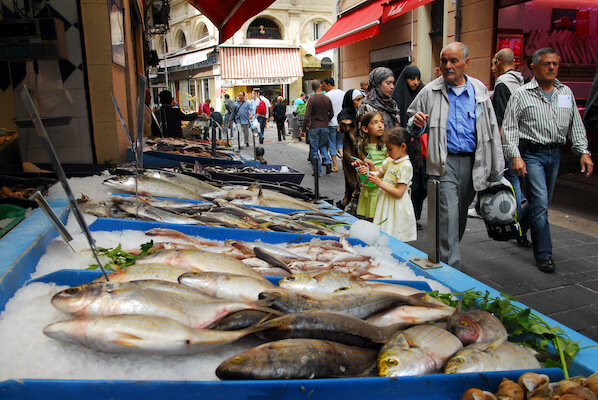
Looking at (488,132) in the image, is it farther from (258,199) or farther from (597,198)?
(597,198)

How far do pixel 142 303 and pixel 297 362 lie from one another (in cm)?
61

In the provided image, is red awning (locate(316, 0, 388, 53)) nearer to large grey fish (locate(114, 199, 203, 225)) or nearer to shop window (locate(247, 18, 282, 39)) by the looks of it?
large grey fish (locate(114, 199, 203, 225))

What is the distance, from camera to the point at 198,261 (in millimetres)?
2139

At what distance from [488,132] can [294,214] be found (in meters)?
2.00

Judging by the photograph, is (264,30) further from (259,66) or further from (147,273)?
(147,273)

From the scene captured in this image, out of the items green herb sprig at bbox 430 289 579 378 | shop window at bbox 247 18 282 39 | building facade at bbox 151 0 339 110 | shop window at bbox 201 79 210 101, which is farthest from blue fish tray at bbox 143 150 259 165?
shop window at bbox 201 79 210 101

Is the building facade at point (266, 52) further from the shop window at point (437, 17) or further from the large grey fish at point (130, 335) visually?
the large grey fish at point (130, 335)

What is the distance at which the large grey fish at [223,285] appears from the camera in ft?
6.07

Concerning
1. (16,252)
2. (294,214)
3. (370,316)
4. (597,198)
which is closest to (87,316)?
(16,252)

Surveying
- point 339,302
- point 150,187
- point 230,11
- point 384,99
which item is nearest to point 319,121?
point 230,11

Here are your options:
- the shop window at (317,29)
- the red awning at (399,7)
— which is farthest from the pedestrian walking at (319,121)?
the shop window at (317,29)

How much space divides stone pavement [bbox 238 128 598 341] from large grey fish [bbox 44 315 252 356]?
328cm

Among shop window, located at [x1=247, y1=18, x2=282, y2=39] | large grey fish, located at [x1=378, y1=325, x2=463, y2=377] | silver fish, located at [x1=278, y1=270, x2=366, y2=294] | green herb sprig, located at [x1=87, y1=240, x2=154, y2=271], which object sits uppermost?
shop window, located at [x1=247, y1=18, x2=282, y2=39]

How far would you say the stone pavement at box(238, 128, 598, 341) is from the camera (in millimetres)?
3928
